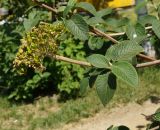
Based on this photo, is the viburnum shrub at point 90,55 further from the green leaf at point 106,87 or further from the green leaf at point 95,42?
the green leaf at point 95,42

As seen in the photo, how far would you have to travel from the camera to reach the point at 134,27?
6.01 feet

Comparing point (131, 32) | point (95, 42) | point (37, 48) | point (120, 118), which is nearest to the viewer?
point (37, 48)

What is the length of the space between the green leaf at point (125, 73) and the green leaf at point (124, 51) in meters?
0.05

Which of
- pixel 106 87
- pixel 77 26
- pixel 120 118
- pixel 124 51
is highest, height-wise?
pixel 77 26

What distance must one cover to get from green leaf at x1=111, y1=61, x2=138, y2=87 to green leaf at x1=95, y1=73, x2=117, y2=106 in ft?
0.12

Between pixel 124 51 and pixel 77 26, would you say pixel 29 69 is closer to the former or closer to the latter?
pixel 77 26

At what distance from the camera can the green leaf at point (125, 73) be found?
127cm

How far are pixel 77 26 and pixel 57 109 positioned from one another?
4145 millimetres

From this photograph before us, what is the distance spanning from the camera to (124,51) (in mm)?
1372

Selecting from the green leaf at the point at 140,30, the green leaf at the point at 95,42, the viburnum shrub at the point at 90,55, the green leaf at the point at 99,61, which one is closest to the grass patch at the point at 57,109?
the green leaf at the point at 95,42

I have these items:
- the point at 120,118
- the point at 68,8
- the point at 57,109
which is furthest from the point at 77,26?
the point at 57,109

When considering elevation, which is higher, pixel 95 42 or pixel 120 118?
pixel 95 42

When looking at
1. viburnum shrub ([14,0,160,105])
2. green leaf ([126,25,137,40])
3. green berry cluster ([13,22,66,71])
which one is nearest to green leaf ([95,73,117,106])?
viburnum shrub ([14,0,160,105])

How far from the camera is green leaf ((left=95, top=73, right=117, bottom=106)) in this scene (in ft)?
4.27
